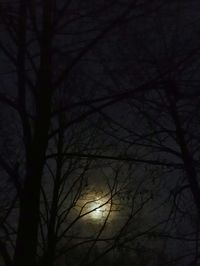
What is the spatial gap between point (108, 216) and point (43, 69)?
4.39m

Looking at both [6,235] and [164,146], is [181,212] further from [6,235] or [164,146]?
[6,235]

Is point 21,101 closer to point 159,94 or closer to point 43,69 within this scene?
point 43,69

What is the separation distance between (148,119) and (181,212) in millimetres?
2196

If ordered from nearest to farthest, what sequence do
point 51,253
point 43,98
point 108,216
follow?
point 43,98 < point 51,253 < point 108,216

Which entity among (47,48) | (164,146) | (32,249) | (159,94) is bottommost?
(32,249)

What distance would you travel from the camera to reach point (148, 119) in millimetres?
11711

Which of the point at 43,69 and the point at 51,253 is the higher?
the point at 43,69

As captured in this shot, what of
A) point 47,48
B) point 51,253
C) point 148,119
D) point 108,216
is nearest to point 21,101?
point 47,48

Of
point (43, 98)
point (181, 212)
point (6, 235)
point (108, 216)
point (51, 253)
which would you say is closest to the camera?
point (43, 98)

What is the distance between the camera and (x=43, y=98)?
6.89m

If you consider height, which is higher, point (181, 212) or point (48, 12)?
point (48, 12)

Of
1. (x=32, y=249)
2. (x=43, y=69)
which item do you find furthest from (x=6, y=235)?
(x=43, y=69)

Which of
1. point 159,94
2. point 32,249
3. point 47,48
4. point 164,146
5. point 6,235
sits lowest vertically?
point 32,249

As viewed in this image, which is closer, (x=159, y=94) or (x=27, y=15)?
(x=27, y=15)
